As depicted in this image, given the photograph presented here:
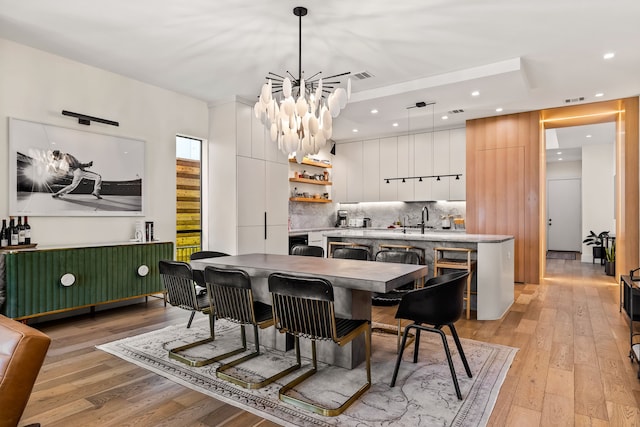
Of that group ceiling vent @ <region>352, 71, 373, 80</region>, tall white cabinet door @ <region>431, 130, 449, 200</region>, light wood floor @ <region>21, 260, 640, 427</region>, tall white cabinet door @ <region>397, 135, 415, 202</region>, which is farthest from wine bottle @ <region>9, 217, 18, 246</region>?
tall white cabinet door @ <region>431, 130, 449, 200</region>

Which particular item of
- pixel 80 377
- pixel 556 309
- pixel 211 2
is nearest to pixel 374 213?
pixel 556 309

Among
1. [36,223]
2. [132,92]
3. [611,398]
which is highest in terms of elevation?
[132,92]

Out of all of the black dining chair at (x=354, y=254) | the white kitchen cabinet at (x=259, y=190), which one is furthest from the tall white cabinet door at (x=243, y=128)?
the black dining chair at (x=354, y=254)

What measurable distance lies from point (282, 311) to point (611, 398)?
221 cm

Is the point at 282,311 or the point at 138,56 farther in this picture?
the point at 138,56

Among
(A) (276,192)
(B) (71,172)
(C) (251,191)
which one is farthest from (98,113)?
(A) (276,192)

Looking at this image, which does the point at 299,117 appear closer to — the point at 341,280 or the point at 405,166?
the point at 341,280

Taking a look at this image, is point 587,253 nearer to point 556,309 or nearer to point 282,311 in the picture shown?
point 556,309

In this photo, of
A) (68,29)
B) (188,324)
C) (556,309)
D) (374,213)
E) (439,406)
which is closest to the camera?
(439,406)

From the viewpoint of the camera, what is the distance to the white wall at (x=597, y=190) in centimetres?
932

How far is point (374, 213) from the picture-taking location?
880 cm

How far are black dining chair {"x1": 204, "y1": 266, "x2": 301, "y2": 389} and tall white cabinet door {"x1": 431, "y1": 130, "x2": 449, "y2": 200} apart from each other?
5.50 metres

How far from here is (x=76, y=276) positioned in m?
4.12

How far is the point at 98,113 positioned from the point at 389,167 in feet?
18.0
